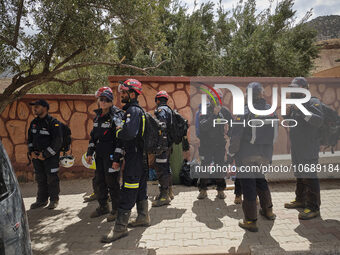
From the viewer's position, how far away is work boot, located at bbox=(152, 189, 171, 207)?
5.07m

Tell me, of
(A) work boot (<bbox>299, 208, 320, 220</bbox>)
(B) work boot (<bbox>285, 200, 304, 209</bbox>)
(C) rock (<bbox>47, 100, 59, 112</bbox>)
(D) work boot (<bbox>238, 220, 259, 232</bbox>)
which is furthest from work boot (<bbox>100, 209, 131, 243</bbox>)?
(C) rock (<bbox>47, 100, 59, 112</bbox>)

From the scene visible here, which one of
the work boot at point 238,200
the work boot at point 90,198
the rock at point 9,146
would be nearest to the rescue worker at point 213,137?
the work boot at point 238,200

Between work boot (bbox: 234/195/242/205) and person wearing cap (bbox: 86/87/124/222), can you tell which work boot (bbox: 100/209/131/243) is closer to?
person wearing cap (bbox: 86/87/124/222)

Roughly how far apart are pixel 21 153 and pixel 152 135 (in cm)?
505

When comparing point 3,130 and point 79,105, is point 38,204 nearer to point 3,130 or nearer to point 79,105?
point 79,105

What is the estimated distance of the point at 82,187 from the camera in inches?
262

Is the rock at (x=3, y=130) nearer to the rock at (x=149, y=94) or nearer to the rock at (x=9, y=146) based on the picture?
the rock at (x=9, y=146)

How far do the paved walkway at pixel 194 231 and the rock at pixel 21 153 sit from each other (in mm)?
2625

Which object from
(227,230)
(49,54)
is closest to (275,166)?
(227,230)

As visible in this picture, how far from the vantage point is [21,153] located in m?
7.30

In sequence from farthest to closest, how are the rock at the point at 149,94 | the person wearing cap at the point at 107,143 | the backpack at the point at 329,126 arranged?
1. the rock at the point at 149,94
2. the person wearing cap at the point at 107,143
3. the backpack at the point at 329,126

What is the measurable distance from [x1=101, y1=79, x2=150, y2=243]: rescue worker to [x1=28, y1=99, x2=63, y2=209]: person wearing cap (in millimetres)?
1904

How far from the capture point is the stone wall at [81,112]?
279 inches

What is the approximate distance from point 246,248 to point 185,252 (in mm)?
738
